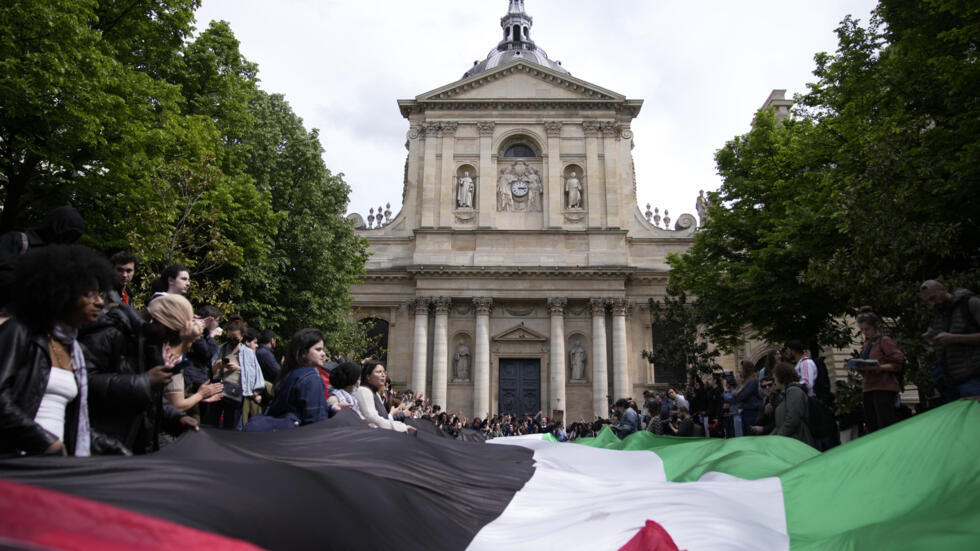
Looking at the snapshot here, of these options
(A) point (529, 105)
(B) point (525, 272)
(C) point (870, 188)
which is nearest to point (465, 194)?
(B) point (525, 272)

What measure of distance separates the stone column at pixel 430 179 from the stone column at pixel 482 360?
5026mm

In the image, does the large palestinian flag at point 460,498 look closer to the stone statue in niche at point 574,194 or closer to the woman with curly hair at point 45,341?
the woman with curly hair at point 45,341

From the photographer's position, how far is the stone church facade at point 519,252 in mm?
32312

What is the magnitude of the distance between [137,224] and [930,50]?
54.2ft

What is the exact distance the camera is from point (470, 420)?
31000 millimetres

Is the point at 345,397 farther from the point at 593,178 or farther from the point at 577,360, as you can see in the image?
the point at 593,178

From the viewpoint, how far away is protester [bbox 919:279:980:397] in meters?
6.01

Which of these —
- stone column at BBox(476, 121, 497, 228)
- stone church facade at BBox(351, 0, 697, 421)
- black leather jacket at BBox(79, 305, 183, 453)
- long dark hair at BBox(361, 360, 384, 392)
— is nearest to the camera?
black leather jacket at BBox(79, 305, 183, 453)

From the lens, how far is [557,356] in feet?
105

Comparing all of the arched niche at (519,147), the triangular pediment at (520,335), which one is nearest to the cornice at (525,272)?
the triangular pediment at (520,335)

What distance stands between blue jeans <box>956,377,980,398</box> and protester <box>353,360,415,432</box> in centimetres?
573

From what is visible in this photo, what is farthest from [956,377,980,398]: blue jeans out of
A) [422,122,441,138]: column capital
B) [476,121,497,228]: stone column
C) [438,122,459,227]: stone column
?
[422,122,441,138]: column capital

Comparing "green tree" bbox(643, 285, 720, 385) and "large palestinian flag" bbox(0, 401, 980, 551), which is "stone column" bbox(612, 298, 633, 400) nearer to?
"green tree" bbox(643, 285, 720, 385)

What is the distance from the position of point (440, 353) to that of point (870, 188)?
22.6 meters
